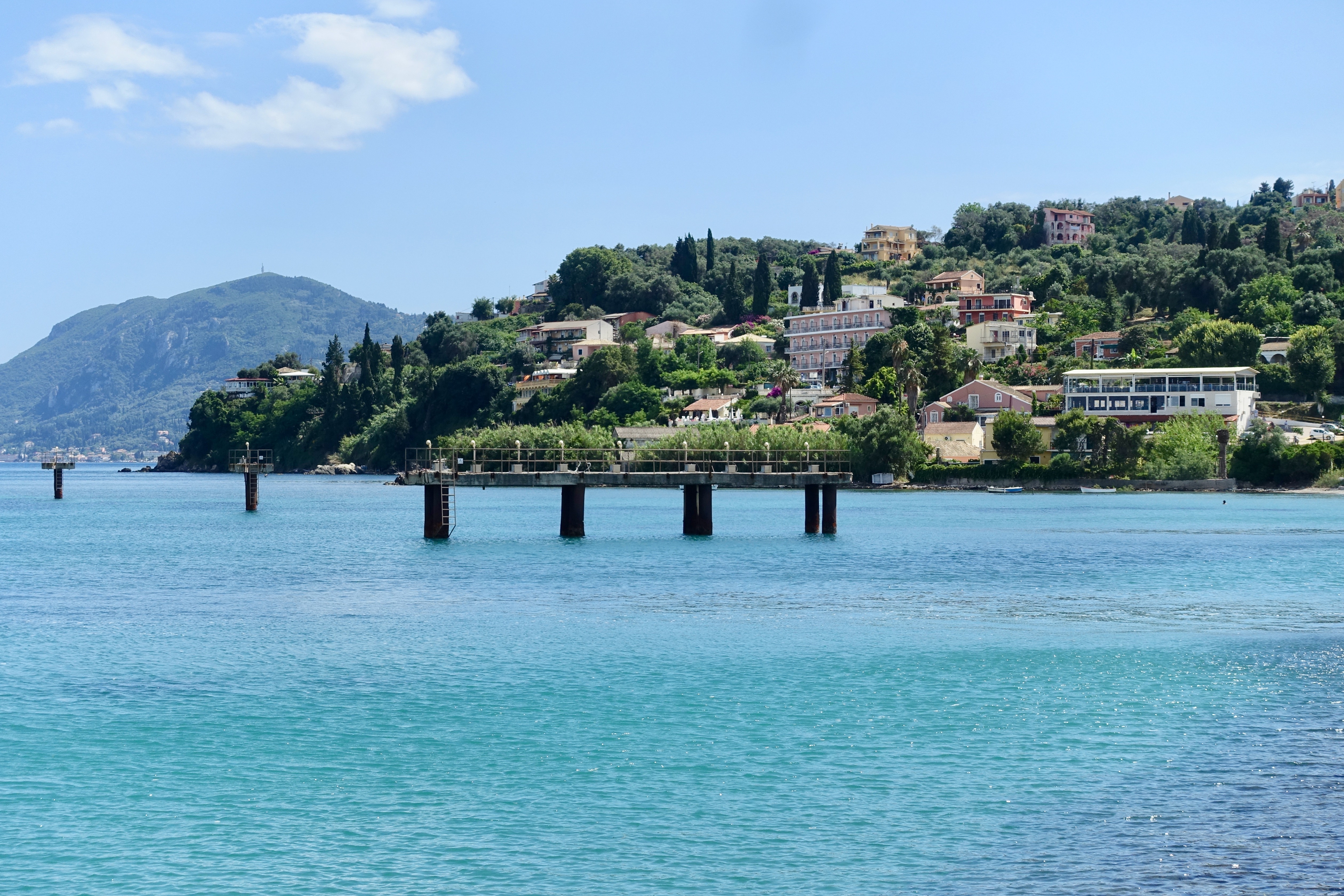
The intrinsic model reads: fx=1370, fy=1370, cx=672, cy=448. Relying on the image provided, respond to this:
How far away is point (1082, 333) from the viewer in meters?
175

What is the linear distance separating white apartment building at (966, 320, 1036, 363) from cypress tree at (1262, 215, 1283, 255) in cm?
3810

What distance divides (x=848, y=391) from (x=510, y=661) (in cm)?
13699

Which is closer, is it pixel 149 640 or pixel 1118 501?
pixel 149 640

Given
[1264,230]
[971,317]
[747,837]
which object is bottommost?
[747,837]

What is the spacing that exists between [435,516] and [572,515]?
7.07 meters

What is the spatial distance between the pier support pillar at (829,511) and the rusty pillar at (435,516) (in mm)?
19931

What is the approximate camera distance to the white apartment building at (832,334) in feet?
598

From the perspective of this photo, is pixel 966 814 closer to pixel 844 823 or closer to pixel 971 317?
pixel 844 823

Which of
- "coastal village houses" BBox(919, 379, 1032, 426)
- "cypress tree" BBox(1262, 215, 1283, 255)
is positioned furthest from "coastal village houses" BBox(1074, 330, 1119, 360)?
"cypress tree" BBox(1262, 215, 1283, 255)

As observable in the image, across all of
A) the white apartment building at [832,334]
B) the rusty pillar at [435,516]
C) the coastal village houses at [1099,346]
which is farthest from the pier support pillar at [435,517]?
the white apartment building at [832,334]

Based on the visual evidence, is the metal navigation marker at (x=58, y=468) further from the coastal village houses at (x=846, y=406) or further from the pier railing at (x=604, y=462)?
the coastal village houses at (x=846, y=406)

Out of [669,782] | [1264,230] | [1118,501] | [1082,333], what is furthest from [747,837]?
[1264,230]

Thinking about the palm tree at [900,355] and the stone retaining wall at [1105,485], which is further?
the palm tree at [900,355]

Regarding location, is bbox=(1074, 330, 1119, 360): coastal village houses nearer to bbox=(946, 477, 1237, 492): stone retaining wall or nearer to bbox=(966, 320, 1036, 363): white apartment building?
bbox=(966, 320, 1036, 363): white apartment building
